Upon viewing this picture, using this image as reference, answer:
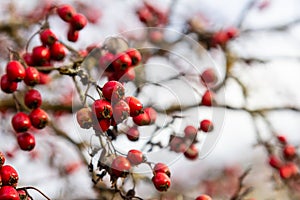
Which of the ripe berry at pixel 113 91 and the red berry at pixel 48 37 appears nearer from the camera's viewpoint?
the ripe berry at pixel 113 91

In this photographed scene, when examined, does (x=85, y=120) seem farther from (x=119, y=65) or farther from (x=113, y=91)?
(x=119, y=65)

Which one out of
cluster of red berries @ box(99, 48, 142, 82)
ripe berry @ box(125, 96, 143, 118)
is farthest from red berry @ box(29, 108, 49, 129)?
ripe berry @ box(125, 96, 143, 118)

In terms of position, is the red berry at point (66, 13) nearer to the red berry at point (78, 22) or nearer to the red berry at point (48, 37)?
the red berry at point (78, 22)

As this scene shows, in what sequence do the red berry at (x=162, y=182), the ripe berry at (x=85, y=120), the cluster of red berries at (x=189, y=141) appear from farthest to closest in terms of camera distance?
the cluster of red berries at (x=189, y=141) < the red berry at (x=162, y=182) < the ripe berry at (x=85, y=120)

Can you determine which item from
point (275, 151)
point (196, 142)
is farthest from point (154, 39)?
point (196, 142)

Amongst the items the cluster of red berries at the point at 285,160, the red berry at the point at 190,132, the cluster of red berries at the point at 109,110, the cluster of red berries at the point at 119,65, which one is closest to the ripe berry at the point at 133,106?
the cluster of red berries at the point at 109,110

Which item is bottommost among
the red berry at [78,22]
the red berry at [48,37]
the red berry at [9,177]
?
the red berry at [9,177]

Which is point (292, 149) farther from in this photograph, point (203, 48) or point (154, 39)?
point (154, 39)
